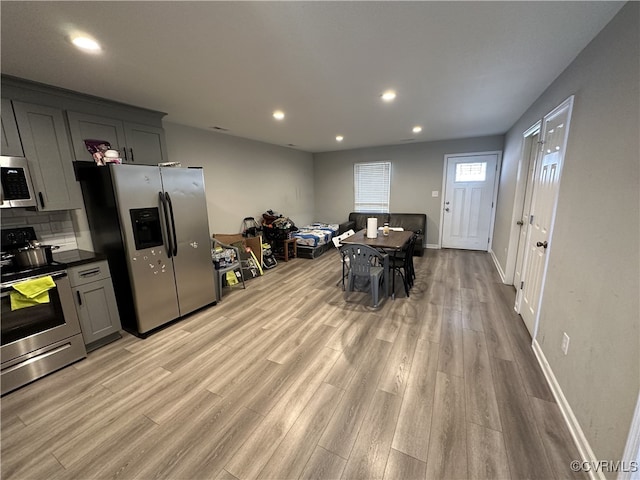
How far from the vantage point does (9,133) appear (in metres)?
2.05

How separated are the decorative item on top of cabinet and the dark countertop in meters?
0.95

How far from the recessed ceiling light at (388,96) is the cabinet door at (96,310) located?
3.40 meters

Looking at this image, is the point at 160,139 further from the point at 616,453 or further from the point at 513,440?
the point at 616,453

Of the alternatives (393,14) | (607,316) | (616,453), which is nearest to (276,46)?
Answer: (393,14)

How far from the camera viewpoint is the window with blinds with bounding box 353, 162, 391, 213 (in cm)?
629

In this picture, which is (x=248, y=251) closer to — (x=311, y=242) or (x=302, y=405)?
(x=311, y=242)

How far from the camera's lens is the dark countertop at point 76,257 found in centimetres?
224

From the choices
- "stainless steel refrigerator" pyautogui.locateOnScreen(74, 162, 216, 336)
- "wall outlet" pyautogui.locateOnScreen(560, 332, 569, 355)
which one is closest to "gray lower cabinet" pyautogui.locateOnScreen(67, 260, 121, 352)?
"stainless steel refrigerator" pyautogui.locateOnScreen(74, 162, 216, 336)

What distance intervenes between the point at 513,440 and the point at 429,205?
5.10 m

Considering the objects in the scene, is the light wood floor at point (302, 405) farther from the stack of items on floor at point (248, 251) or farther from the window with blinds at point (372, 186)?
the window with blinds at point (372, 186)

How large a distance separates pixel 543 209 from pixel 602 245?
1.21 metres

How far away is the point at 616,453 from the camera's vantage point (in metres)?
1.15
